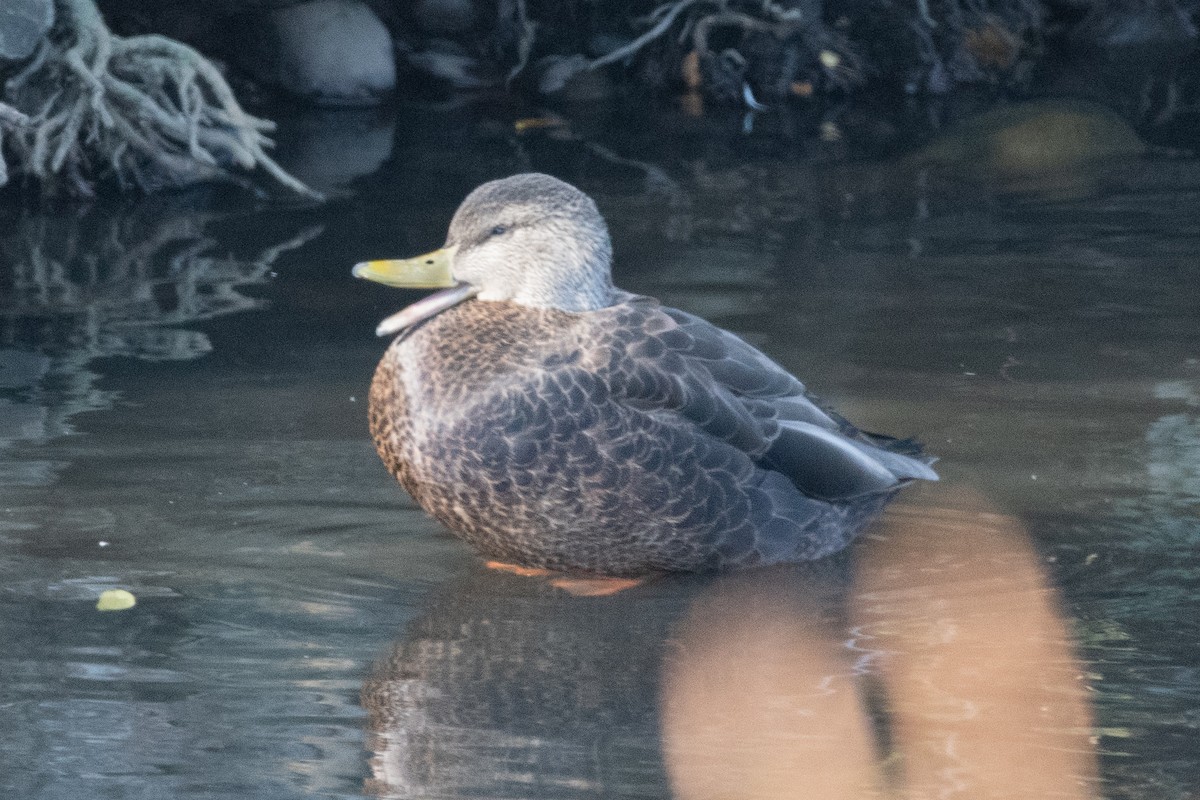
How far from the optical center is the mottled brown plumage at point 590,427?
142 inches

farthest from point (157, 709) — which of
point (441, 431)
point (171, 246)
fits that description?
point (171, 246)

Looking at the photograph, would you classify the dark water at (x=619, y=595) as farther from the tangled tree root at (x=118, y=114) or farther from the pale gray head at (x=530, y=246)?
the tangled tree root at (x=118, y=114)

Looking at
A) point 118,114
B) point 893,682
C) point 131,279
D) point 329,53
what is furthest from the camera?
point 329,53

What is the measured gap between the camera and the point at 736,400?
3820 mm

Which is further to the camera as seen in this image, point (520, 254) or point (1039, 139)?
point (1039, 139)

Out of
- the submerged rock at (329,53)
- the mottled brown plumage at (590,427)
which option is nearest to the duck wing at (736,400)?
the mottled brown plumage at (590,427)

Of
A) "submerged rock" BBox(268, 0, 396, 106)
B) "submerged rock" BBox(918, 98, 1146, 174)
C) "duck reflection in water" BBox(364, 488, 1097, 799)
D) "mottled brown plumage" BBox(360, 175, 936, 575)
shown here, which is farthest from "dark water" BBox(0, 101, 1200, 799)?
"submerged rock" BBox(268, 0, 396, 106)

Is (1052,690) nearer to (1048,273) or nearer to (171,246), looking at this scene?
(1048,273)

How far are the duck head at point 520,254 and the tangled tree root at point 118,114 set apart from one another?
4110 mm

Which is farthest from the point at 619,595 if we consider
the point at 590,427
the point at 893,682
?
the point at 893,682

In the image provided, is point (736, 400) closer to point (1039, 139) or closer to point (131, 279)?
point (131, 279)

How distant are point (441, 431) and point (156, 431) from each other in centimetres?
145

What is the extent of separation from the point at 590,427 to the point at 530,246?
0.51 metres

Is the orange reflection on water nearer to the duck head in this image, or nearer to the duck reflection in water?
the duck reflection in water
